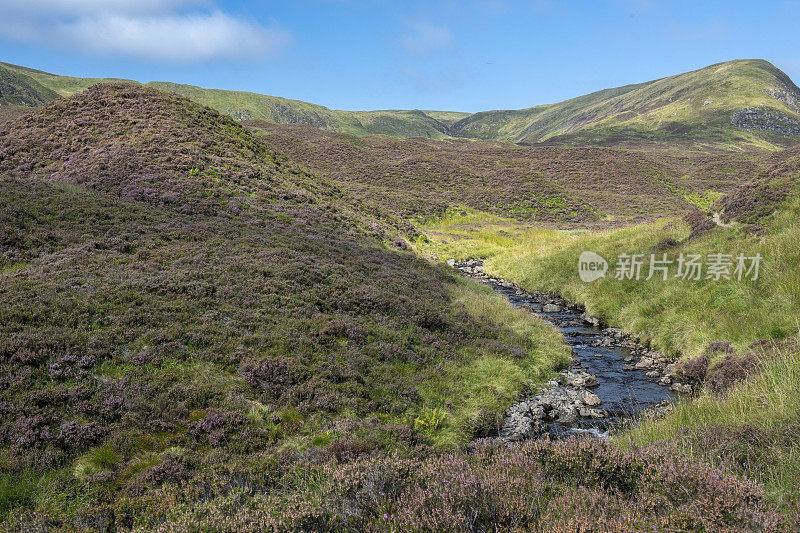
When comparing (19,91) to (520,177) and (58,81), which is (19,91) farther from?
(520,177)

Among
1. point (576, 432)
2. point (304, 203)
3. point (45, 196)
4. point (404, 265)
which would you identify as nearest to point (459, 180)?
point (304, 203)

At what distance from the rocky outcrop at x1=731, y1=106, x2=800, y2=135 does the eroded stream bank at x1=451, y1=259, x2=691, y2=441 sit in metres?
224

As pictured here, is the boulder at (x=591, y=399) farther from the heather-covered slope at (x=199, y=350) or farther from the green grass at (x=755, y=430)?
the green grass at (x=755, y=430)

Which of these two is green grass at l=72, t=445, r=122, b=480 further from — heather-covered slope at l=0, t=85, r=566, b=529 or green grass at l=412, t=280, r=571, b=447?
green grass at l=412, t=280, r=571, b=447

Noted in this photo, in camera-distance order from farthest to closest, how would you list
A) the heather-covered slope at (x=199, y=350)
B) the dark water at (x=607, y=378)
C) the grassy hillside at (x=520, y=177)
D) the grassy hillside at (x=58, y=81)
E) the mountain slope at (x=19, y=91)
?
the grassy hillside at (x=58, y=81) < the mountain slope at (x=19, y=91) < the grassy hillside at (x=520, y=177) < the dark water at (x=607, y=378) < the heather-covered slope at (x=199, y=350)

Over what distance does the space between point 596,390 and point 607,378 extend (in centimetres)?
117

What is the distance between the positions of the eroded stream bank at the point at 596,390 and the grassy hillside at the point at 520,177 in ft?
116

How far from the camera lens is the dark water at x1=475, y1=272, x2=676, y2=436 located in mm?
11164

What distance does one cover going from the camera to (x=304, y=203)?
102 feet

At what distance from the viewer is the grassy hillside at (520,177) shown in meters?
56.5

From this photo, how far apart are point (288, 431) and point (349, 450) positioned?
166 centimetres

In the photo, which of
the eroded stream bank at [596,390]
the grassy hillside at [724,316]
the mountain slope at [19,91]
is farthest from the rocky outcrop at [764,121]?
the mountain slope at [19,91]

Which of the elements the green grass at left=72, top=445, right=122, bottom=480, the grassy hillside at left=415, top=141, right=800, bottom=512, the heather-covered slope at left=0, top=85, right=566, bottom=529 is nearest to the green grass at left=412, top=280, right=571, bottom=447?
the heather-covered slope at left=0, top=85, right=566, bottom=529

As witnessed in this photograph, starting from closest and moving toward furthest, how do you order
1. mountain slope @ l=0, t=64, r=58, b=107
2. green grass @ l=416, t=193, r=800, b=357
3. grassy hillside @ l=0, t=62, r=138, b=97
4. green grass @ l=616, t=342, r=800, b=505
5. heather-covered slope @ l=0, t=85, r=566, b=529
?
green grass @ l=616, t=342, r=800, b=505
heather-covered slope @ l=0, t=85, r=566, b=529
green grass @ l=416, t=193, r=800, b=357
mountain slope @ l=0, t=64, r=58, b=107
grassy hillside @ l=0, t=62, r=138, b=97
